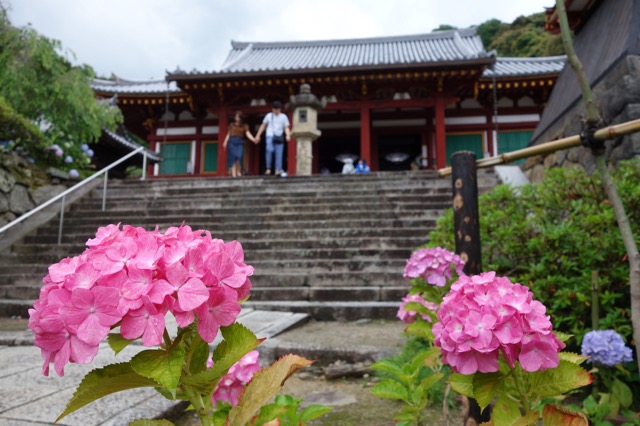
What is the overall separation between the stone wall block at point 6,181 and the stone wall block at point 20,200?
4.3 inches

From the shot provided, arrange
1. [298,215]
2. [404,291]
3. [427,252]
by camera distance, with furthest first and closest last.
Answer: [298,215] → [404,291] → [427,252]

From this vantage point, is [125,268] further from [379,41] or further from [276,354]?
[379,41]

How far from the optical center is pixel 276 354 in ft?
9.53

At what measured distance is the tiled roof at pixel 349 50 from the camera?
47.6 feet

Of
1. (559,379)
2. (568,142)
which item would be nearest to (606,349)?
(568,142)

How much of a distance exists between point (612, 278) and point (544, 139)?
416 centimetres

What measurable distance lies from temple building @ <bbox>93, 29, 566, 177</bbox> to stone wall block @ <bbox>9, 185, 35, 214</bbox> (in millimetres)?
5347

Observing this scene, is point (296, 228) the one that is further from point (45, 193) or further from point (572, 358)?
point (572, 358)

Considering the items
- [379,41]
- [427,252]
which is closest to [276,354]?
[427,252]

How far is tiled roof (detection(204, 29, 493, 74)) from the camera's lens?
14.5m

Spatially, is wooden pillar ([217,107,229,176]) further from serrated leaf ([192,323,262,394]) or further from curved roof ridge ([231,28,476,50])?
serrated leaf ([192,323,262,394])

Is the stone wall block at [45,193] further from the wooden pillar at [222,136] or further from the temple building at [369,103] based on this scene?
the wooden pillar at [222,136]

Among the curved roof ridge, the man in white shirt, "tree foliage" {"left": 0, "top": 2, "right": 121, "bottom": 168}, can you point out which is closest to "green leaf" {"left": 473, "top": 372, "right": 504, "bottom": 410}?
"tree foliage" {"left": 0, "top": 2, "right": 121, "bottom": 168}

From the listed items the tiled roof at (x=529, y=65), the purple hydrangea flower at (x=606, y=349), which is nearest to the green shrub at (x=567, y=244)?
the purple hydrangea flower at (x=606, y=349)
